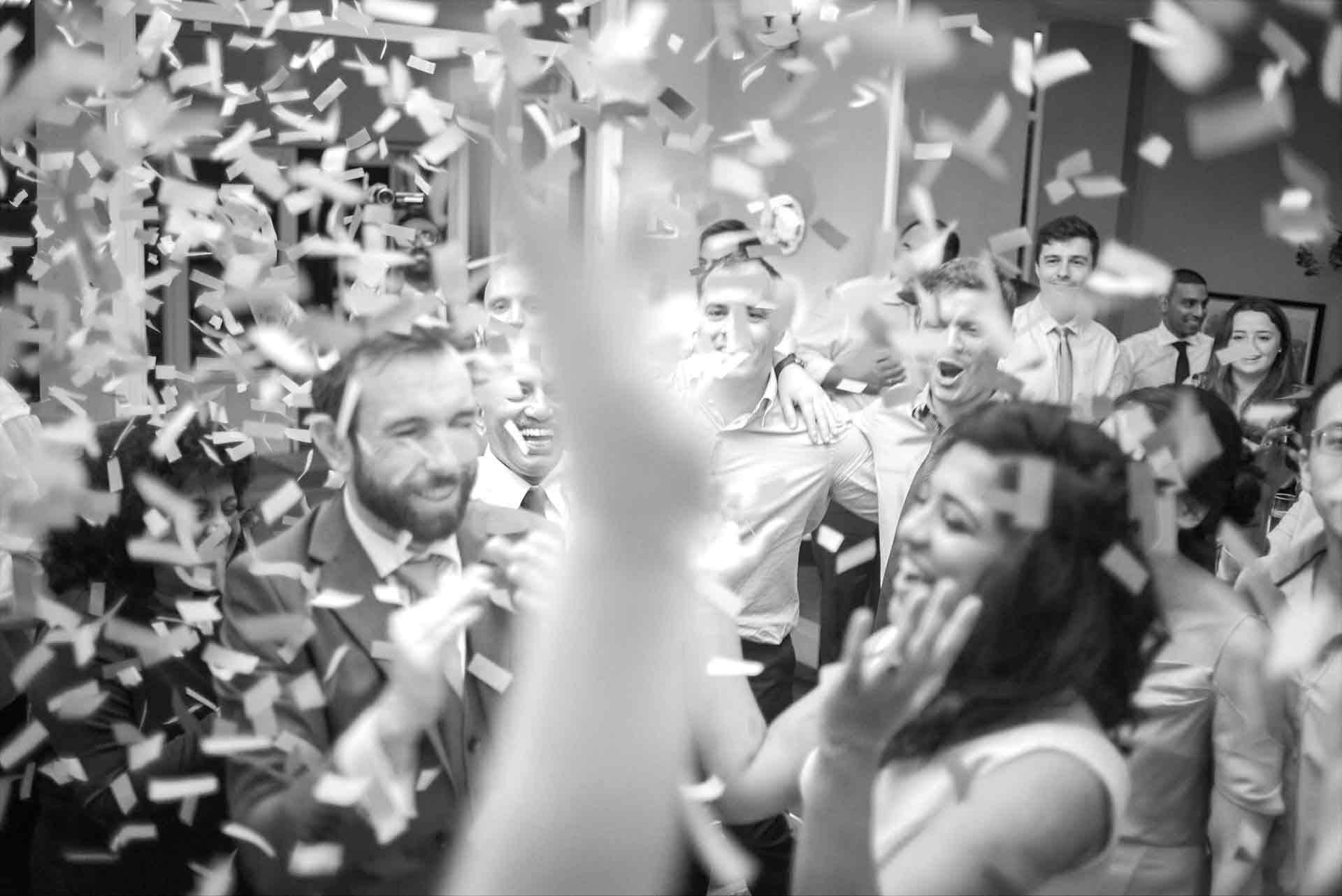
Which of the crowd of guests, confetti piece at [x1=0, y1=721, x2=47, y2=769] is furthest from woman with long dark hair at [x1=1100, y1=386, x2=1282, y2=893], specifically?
confetti piece at [x1=0, y1=721, x2=47, y2=769]

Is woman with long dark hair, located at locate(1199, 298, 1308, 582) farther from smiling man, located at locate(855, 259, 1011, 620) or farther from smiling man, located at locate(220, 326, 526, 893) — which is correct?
smiling man, located at locate(220, 326, 526, 893)

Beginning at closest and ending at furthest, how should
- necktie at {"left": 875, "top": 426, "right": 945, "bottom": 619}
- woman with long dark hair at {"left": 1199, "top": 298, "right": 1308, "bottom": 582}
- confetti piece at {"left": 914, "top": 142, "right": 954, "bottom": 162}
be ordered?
confetti piece at {"left": 914, "top": 142, "right": 954, "bottom": 162} → necktie at {"left": 875, "top": 426, "right": 945, "bottom": 619} → woman with long dark hair at {"left": 1199, "top": 298, "right": 1308, "bottom": 582}

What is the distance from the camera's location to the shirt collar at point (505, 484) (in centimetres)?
263

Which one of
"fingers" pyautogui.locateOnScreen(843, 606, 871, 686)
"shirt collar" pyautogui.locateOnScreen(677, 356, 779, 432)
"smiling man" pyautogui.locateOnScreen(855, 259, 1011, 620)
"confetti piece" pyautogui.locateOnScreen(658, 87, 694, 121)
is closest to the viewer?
"fingers" pyautogui.locateOnScreen(843, 606, 871, 686)

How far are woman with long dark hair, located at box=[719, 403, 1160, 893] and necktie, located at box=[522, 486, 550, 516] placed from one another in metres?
1.26

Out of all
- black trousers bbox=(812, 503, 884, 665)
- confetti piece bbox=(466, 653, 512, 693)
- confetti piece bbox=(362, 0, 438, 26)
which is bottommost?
black trousers bbox=(812, 503, 884, 665)

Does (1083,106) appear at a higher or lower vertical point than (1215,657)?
higher

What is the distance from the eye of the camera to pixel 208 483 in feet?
6.61

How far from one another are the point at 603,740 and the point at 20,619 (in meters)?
1.29

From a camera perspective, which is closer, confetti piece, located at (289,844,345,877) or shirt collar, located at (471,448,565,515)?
confetti piece, located at (289,844,345,877)

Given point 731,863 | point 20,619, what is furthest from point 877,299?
point 20,619

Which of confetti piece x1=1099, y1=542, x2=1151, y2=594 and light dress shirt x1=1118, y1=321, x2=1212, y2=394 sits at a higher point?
confetti piece x1=1099, y1=542, x2=1151, y2=594

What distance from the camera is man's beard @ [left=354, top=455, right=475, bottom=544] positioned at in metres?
1.53

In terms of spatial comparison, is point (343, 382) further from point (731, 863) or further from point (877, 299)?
point (731, 863)
